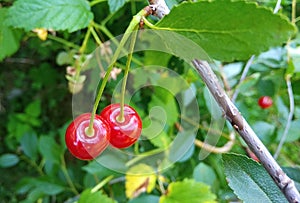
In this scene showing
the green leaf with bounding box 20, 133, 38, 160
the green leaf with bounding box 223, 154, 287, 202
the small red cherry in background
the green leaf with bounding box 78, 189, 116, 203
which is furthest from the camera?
the green leaf with bounding box 20, 133, 38, 160

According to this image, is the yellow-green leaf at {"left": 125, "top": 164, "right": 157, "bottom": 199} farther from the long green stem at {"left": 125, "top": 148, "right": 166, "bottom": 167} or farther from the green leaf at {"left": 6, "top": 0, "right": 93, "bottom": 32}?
the green leaf at {"left": 6, "top": 0, "right": 93, "bottom": 32}

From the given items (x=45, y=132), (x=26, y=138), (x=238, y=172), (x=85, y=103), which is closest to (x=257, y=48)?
(x=238, y=172)

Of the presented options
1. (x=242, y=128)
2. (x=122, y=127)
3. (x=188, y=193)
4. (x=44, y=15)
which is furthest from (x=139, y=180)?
(x=242, y=128)

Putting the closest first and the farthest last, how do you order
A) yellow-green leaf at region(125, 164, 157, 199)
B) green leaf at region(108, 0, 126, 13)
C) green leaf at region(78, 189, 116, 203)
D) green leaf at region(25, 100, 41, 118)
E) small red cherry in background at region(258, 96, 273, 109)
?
green leaf at region(108, 0, 126, 13)
green leaf at region(78, 189, 116, 203)
yellow-green leaf at region(125, 164, 157, 199)
small red cherry in background at region(258, 96, 273, 109)
green leaf at region(25, 100, 41, 118)

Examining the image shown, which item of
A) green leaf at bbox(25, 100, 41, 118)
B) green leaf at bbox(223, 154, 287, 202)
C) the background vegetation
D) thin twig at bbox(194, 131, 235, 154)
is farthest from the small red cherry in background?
green leaf at bbox(25, 100, 41, 118)

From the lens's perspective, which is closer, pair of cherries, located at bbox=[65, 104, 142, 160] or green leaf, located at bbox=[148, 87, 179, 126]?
pair of cherries, located at bbox=[65, 104, 142, 160]

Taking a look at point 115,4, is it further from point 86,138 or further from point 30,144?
point 30,144
